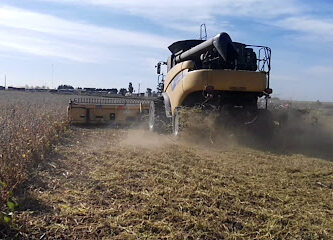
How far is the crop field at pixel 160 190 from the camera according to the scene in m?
3.90

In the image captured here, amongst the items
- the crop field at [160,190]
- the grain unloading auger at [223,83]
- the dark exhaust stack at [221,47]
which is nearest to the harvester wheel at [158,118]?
the grain unloading auger at [223,83]

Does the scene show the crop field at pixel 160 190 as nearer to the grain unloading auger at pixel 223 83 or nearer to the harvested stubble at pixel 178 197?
the harvested stubble at pixel 178 197

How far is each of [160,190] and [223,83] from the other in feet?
15.5

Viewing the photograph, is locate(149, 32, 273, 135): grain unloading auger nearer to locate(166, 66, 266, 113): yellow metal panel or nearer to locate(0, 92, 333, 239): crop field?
locate(166, 66, 266, 113): yellow metal panel

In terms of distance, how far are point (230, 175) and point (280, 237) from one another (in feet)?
7.54

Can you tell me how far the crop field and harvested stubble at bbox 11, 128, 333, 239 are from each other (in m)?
0.01

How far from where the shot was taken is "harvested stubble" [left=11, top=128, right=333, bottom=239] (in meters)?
3.89

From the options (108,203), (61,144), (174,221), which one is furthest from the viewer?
(61,144)

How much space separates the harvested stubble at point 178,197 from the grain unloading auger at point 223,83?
2.03 meters

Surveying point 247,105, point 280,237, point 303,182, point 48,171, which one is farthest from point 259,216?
point 247,105

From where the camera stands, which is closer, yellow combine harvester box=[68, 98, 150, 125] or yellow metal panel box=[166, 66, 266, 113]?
yellow metal panel box=[166, 66, 266, 113]

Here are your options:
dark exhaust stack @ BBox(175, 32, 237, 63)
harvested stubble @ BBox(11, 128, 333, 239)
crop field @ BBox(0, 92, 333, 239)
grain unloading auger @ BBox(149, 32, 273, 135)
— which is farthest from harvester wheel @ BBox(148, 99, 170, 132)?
harvested stubble @ BBox(11, 128, 333, 239)

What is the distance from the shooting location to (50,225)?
3926 millimetres

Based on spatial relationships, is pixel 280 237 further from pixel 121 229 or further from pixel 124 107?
pixel 124 107
